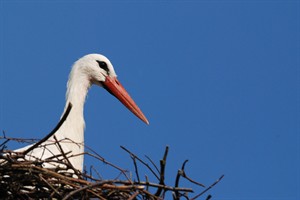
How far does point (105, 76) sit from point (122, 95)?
19 centimetres

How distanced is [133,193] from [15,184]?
585 millimetres

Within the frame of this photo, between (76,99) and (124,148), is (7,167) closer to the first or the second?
(124,148)

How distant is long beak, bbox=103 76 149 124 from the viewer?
248 inches

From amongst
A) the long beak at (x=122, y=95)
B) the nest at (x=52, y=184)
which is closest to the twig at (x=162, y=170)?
the nest at (x=52, y=184)

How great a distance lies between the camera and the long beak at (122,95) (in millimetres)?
6297

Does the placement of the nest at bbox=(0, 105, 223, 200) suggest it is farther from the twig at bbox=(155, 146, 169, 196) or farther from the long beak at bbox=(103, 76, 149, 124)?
the long beak at bbox=(103, 76, 149, 124)

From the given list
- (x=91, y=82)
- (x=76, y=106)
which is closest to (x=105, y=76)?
(x=91, y=82)

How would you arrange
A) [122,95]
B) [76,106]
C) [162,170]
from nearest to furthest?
[162,170] → [76,106] → [122,95]

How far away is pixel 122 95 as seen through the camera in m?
6.33

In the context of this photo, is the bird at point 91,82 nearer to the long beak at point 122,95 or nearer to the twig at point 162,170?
the long beak at point 122,95

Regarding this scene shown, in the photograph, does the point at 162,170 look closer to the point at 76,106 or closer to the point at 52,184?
the point at 52,184

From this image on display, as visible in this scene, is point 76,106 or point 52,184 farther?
point 76,106

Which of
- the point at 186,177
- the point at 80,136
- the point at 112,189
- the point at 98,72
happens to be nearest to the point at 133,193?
the point at 112,189

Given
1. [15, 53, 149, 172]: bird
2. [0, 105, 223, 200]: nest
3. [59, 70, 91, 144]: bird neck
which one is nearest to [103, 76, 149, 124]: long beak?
[15, 53, 149, 172]: bird
